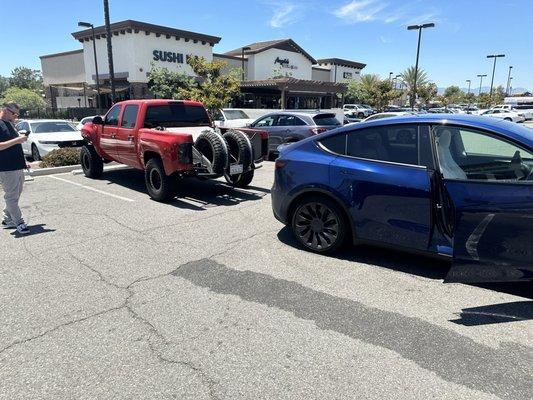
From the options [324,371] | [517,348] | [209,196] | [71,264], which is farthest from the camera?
[209,196]

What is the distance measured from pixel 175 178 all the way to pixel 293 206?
118 inches

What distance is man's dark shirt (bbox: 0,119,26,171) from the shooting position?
529cm

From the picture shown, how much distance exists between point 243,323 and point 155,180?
482 cm

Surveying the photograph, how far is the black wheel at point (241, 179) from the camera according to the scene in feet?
27.3

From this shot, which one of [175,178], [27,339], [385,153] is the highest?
[385,153]

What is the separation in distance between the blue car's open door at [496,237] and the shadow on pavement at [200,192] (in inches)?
179

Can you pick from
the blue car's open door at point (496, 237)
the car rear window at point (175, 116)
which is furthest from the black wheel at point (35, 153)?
the blue car's open door at point (496, 237)

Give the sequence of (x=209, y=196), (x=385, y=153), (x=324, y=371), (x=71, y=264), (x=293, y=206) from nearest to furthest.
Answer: (x=324, y=371) < (x=385, y=153) < (x=71, y=264) < (x=293, y=206) < (x=209, y=196)

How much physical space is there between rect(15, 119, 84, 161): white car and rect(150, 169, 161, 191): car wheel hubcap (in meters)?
6.78

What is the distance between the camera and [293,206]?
4.93 m

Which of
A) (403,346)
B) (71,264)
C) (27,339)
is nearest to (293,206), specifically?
(403,346)

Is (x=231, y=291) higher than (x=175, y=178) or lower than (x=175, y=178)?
lower

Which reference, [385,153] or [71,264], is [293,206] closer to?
[385,153]

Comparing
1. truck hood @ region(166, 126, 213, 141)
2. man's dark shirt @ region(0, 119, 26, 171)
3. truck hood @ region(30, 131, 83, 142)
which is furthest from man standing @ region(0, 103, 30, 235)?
truck hood @ region(30, 131, 83, 142)
